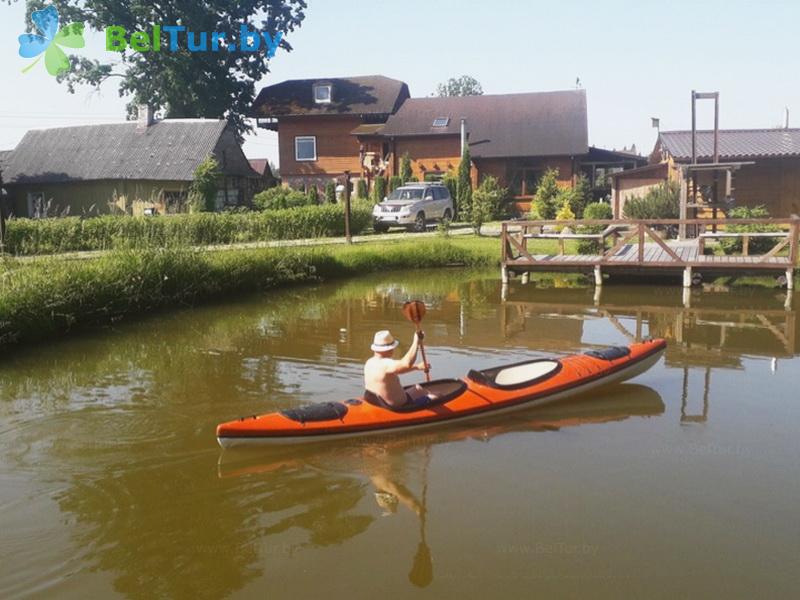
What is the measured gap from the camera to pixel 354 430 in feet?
22.8

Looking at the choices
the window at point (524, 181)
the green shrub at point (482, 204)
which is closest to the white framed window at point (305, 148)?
the window at point (524, 181)

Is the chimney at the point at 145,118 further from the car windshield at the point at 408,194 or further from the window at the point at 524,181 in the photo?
the window at the point at 524,181

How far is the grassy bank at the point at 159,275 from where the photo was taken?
11578mm

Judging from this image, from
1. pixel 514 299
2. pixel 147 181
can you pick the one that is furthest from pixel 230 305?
pixel 147 181

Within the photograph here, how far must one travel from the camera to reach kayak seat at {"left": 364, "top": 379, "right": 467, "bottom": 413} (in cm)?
710

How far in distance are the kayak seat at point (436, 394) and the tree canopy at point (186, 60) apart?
119 feet

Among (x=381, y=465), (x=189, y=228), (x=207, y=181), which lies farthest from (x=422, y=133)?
(x=381, y=465)

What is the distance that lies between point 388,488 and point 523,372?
8.87ft

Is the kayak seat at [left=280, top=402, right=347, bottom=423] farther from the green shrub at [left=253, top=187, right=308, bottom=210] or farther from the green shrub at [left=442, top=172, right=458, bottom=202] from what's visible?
the green shrub at [left=442, top=172, right=458, bottom=202]

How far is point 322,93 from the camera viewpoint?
1510 inches

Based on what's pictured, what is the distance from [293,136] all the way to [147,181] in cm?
802

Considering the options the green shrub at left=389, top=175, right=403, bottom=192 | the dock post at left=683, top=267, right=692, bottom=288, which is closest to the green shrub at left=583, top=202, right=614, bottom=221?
the dock post at left=683, top=267, right=692, bottom=288

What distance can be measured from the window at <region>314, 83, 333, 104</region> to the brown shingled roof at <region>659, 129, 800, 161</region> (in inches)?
717

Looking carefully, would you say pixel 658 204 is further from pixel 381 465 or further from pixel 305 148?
pixel 305 148
